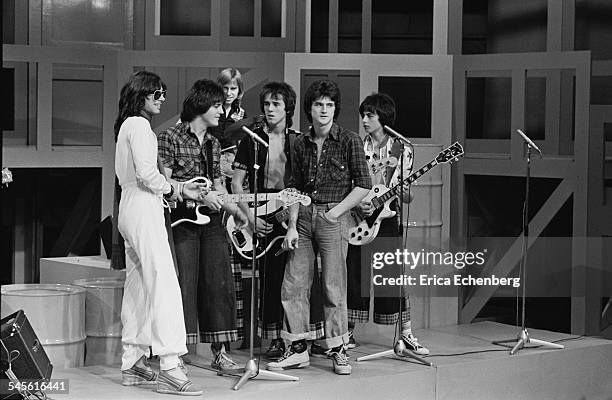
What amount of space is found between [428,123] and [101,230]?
2.12m

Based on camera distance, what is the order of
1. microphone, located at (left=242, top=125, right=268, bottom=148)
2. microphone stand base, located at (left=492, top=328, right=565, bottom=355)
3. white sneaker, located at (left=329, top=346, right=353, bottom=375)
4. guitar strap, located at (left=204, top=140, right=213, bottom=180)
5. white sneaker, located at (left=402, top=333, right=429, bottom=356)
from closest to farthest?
1. microphone, located at (left=242, top=125, right=268, bottom=148)
2. guitar strap, located at (left=204, top=140, right=213, bottom=180)
3. white sneaker, located at (left=329, top=346, right=353, bottom=375)
4. white sneaker, located at (left=402, top=333, right=429, bottom=356)
5. microphone stand base, located at (left=492, top=328, right=565, bottom=355)

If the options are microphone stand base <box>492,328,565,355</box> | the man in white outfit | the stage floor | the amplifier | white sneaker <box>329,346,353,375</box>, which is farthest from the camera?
microphone stand base <box>492,328,565,355</box>

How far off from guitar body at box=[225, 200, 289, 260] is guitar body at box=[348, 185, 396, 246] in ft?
1.97

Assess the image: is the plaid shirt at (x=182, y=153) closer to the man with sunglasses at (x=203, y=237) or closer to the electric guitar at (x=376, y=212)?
the man with sunglasses at (x=203, y=237)

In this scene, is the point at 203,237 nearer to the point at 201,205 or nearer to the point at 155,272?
the point at 201,205

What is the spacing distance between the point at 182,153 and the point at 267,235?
0.68 metres

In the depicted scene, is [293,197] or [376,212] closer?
[293,197]

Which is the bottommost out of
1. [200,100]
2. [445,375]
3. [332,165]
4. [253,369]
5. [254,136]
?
[445,375]

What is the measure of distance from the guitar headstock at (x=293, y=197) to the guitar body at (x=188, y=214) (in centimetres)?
39

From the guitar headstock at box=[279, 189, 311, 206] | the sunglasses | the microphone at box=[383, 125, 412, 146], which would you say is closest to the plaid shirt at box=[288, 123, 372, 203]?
the guitar headstock at box=[279, 189, 311, 206]

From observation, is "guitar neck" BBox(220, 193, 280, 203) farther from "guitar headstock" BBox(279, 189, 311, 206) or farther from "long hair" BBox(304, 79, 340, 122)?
"long hair" BBox(304, 79, 340, 122)

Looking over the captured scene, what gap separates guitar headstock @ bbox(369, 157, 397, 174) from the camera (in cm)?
663

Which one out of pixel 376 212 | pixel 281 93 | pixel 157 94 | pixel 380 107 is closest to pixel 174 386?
pixel 157 94

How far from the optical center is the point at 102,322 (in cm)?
617
